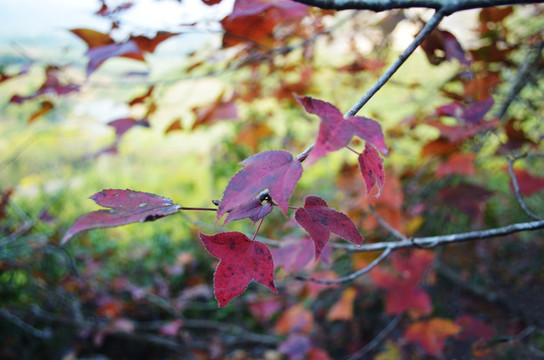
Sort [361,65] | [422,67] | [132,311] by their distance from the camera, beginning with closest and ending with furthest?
[361,65] < [132,311] < [422,67]

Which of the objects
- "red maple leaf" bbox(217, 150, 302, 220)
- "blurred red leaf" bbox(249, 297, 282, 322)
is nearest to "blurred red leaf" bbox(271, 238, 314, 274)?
"red maple leaf" bbox(217, 150, 302, 220)

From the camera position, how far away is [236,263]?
396 mm

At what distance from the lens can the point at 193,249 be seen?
239 cm

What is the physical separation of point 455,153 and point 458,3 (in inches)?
29.9

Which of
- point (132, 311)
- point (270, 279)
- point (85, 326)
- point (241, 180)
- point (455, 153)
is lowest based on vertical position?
point (132, 311)

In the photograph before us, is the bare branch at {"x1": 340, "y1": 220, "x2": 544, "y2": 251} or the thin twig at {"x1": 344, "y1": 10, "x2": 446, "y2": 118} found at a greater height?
the thin twig at {"x1": 344, "y1": 10, "x2": 446, "y2": 118}

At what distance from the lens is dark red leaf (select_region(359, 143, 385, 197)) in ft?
1.21

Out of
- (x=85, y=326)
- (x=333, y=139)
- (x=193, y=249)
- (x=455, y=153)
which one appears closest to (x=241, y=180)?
(x=333, y=139)

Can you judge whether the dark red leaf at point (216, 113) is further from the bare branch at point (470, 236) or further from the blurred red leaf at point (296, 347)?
the blurred red leaf at point (296, 347)

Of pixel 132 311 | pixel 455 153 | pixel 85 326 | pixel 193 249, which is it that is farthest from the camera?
pixel 193 249

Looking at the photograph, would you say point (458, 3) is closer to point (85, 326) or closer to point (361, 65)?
point (361, 65)

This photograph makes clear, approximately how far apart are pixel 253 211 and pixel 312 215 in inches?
2.5

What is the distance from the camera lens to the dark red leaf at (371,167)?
0.37 meters

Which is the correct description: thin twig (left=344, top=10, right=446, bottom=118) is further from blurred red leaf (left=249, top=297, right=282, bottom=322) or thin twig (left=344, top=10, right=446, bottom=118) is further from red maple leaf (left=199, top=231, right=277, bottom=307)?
blurred red leaf (left=249, top=297, right=282, bottom=322)
